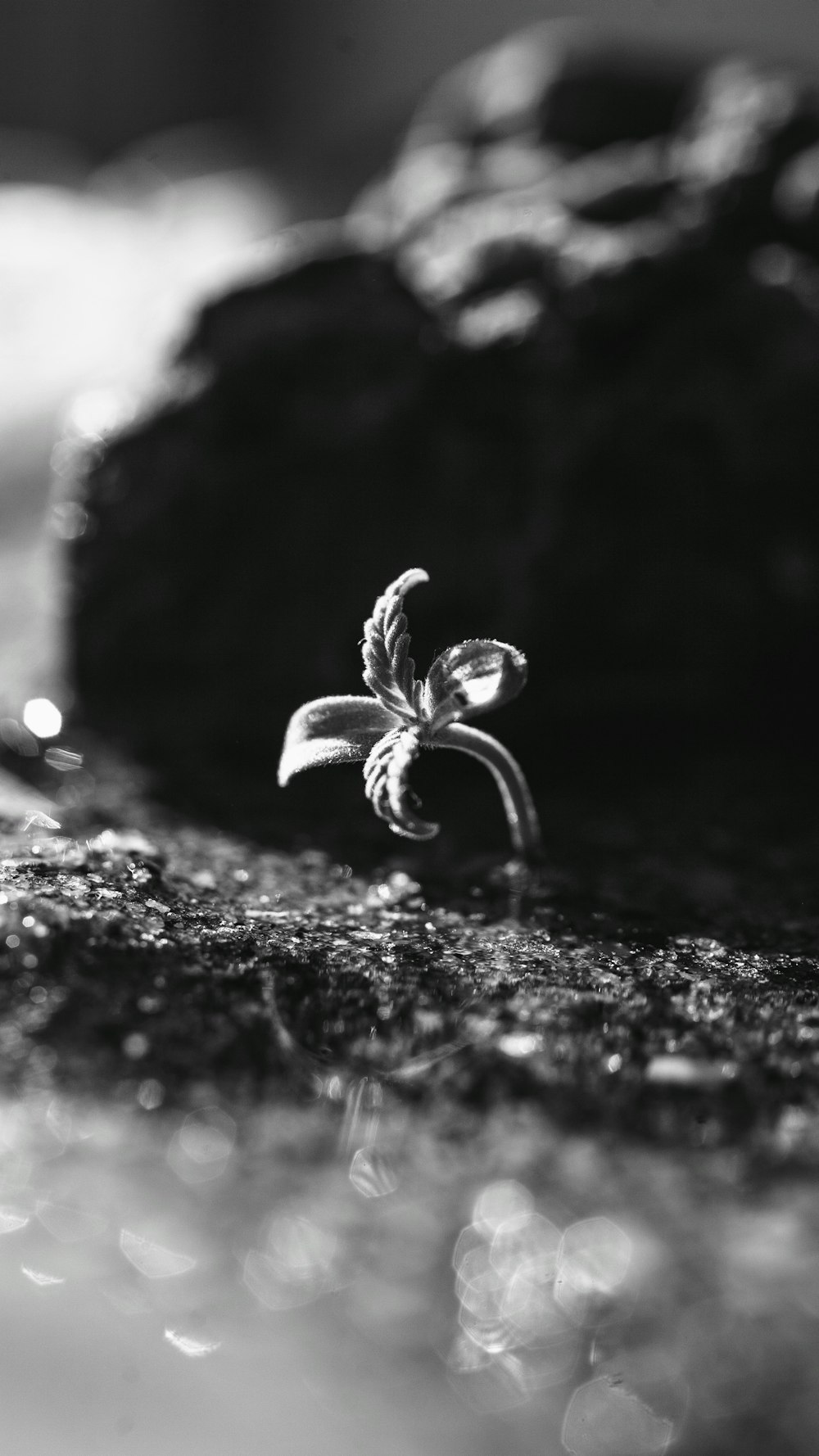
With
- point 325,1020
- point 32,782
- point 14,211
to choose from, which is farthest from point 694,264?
point 14,211

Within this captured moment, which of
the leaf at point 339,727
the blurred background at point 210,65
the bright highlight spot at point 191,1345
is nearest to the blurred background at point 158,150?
the blurred background at point 210,65

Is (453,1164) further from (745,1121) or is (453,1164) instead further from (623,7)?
(623,7)

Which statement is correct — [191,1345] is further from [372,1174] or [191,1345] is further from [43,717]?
[43,717]

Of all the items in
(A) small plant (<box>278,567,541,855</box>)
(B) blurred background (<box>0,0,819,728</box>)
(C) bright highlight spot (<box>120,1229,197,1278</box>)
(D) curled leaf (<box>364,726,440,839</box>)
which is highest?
(B) blurred background (<box>0,0,819,728</box>)

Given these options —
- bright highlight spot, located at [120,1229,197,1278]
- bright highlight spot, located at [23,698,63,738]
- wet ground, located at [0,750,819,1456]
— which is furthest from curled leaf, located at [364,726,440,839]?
bright highlight spot, located at [23,698,63,738]

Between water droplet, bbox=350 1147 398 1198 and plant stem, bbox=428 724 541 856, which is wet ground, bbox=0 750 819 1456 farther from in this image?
plant stem, bbox=428 724 541 856

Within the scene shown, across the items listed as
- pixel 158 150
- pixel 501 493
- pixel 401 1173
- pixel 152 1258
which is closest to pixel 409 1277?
pixel 401 1173
